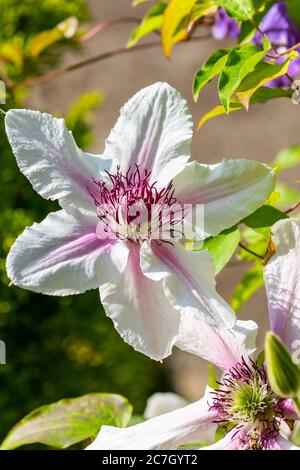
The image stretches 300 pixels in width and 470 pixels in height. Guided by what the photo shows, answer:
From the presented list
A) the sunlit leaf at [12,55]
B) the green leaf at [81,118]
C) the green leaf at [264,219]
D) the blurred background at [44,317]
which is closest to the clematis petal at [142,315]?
the green leaf at [264,219]

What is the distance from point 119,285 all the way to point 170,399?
17.8 inches

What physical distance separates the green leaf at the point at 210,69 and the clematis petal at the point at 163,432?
22 centimetres

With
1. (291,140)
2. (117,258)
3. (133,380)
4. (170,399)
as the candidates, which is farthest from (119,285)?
(291,140)

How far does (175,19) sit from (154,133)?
0.20 metres

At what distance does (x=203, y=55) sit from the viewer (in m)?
2.90

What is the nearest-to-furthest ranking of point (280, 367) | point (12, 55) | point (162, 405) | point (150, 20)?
1. point (280, 367)
2. point (150, 20)
3. point (162, 405)
4. point (12, 55)

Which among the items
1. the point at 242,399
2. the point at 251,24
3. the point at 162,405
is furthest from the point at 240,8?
the point at 162,405

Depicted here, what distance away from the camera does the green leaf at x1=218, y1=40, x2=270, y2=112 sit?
21.1 inches

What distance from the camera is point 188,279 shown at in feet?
1.63

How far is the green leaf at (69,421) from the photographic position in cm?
67

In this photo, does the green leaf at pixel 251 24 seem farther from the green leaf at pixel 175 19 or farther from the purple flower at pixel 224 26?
the purple flower at pixel 224 26

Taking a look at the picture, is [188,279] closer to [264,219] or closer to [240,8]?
[264,219]

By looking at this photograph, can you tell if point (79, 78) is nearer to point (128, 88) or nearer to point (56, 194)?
point (128, 88)

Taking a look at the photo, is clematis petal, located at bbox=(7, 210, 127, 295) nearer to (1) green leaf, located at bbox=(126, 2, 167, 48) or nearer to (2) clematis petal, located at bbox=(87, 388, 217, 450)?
(2) clematis petal, located at bbox=(87, 388, 217, 450)
